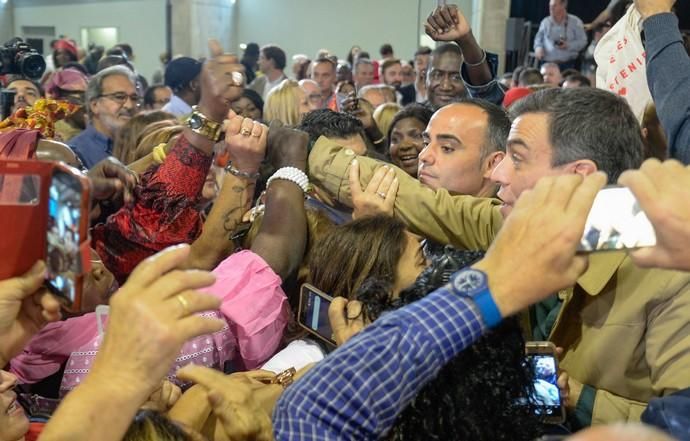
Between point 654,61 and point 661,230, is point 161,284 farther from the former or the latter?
point 654,61

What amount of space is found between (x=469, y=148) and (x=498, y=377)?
125 cm

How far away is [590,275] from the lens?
5.21 ft

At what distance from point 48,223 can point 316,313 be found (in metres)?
0.66

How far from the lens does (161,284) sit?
107cm

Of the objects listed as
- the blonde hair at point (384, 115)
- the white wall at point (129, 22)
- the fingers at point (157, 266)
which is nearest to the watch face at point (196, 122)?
the fingers at point (157, 266)

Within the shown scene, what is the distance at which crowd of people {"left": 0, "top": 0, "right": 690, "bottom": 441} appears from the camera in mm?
1006

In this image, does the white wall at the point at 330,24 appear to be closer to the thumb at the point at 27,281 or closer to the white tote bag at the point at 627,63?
the white tote bag at the point at 627,63

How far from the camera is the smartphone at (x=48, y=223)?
1116mm

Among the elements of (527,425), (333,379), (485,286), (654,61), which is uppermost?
(654,61)

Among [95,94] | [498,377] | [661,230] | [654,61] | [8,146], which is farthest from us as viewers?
[95,94]

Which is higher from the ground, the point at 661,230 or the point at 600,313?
the point at 661,230

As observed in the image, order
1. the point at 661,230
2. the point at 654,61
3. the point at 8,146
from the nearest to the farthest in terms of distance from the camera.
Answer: the point at 661,230 < the point at 8,146 < the point at 654,61

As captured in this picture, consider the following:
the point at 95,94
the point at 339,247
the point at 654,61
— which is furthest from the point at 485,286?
the point at 95,94

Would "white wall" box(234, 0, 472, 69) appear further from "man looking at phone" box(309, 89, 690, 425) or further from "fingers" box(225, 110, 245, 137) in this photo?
"man looking at phone" box(309, 89, 690, 425)
